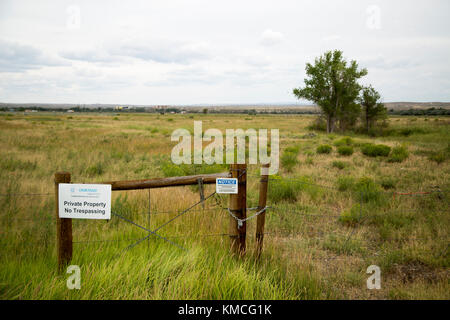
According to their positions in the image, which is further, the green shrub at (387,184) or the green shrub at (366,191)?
the green shrub at (387,184)

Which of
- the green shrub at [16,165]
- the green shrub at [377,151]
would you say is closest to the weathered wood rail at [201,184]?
the green shrub at [16,165]

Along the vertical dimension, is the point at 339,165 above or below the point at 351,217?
above

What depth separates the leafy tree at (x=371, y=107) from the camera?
1442 inches

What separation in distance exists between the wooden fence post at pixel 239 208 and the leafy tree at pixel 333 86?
114 ft

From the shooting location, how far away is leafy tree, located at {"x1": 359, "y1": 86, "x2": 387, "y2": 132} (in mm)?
36625

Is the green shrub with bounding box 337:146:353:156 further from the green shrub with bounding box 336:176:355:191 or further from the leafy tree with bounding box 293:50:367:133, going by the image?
the leafy tree with bounding box 293:50:367:133

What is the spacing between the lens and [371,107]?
37.1m

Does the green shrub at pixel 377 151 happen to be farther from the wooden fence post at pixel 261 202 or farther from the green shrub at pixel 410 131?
the green shrub at pixel 410 131

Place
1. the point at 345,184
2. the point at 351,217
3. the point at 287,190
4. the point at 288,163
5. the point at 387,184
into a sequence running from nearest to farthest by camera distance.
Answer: the point at 351,217 → the point at 287,190 → the point at 345,184 → the point at 387,184 → the point at 288,163

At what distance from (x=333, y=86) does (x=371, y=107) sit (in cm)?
561

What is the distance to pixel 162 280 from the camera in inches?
148

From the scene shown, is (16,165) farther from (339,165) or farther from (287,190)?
(339,165)

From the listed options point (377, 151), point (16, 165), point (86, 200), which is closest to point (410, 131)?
point (377, 151)
